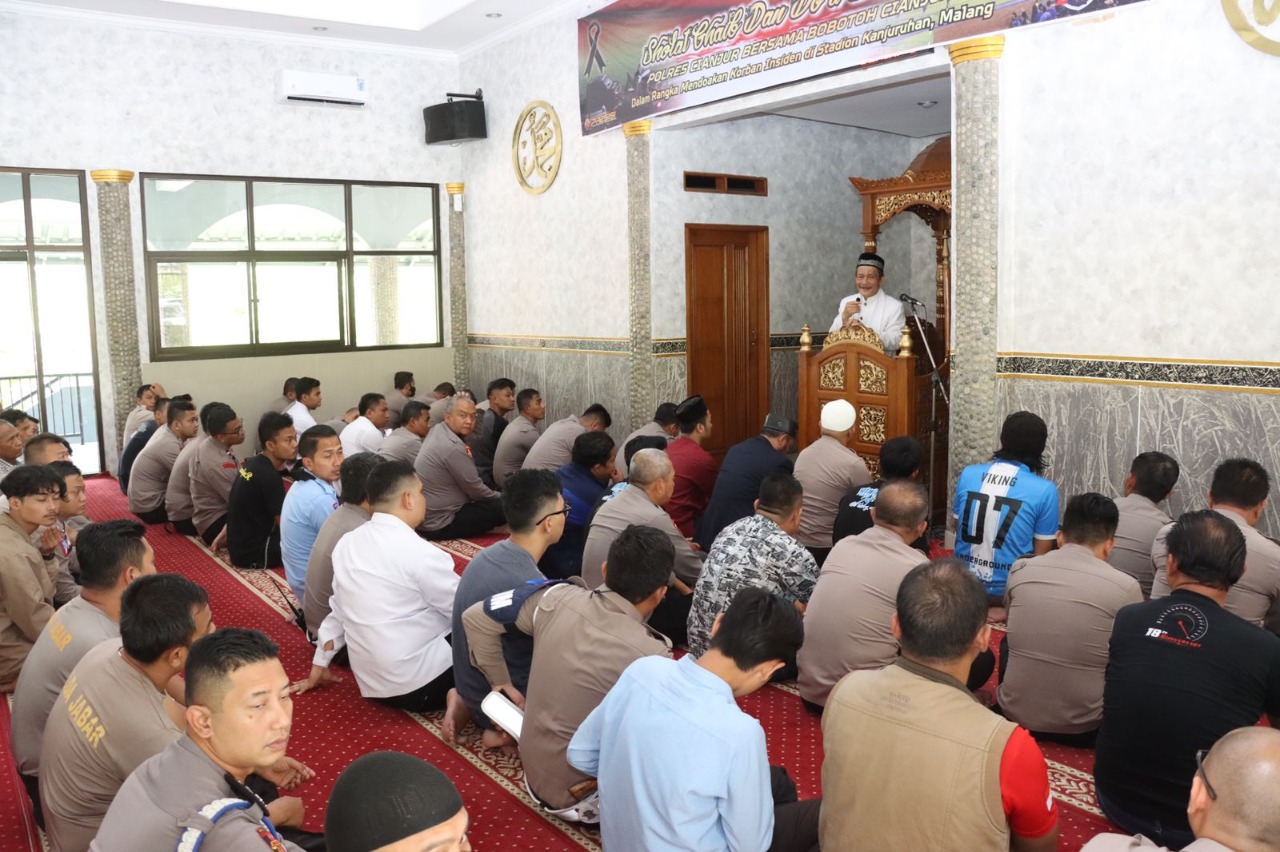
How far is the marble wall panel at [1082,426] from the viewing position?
15.7ft

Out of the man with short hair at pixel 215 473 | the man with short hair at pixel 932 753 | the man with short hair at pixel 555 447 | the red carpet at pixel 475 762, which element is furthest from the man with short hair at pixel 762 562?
the man with short hair at pixel 215 473

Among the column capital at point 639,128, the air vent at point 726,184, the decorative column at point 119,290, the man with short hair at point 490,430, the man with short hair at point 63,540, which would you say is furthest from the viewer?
the decorative column at point 119,290

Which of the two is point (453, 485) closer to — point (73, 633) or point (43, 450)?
point (43, 450)

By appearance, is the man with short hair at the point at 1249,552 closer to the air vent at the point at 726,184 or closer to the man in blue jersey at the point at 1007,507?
the man in blue jersey at the point at 1007,507

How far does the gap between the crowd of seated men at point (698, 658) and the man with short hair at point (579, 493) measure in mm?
16

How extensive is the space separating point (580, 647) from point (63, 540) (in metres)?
3.06

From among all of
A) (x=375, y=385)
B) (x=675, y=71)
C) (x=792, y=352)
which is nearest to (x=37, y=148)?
(x=375, y=385)

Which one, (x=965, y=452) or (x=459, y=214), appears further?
(x=459, y=214)

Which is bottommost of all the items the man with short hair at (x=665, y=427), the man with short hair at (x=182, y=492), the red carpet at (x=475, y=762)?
the red carpet at (x=475, y=762)

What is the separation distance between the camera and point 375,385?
31.9ft

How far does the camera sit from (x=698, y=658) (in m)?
3.27

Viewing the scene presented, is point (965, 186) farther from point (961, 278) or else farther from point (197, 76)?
point (197, 76)

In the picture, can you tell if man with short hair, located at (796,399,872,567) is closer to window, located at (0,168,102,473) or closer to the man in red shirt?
the man in red shirt

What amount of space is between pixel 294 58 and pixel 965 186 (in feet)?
20.9
